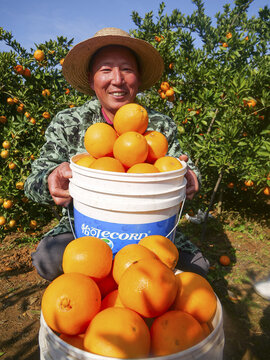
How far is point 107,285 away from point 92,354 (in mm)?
405

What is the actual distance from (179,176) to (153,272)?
0.60 metres

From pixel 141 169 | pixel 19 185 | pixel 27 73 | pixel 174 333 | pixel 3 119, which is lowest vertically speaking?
pixel 19 185

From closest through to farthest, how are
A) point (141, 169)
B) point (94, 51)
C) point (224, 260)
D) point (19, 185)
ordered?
point (141, 169), point (94, 51), point (224, 260), point (19, 185)

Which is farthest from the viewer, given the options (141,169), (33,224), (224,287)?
(33,224)

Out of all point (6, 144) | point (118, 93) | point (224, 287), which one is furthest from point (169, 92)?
point (224, 287)

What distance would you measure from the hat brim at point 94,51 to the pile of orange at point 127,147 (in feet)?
2.64

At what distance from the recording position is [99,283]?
1.12 m

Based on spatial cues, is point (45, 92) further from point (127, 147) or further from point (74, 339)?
point (74, 339)

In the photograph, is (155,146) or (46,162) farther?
(46,162)

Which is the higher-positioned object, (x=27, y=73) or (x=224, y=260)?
(x=27, y=73)

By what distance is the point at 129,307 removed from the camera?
35.2 inches

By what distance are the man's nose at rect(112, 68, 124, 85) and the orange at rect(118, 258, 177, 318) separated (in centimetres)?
155

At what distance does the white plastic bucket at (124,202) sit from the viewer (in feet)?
3.86

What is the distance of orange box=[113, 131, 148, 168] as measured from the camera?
51.1 inches
